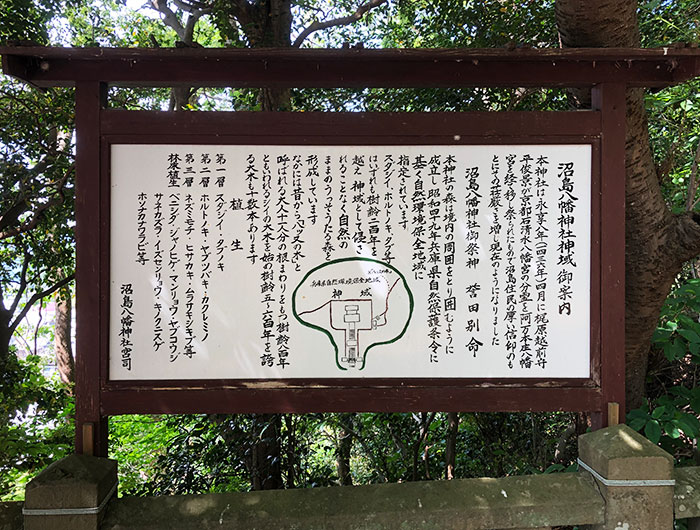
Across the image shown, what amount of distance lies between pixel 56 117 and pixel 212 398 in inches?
146

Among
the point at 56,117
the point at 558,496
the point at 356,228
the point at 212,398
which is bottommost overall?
the point at 558,496

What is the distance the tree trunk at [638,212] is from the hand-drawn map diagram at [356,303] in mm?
1747

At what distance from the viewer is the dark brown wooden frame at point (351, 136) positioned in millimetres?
2383

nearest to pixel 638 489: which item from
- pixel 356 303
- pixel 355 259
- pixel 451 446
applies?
pixel 356 303

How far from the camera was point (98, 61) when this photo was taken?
2393 mm

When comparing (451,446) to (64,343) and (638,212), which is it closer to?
(638,212)

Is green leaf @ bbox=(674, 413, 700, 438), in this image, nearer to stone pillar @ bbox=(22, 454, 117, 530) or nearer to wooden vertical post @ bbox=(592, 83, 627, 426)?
wooden vertical post @ bbox=(592, 83, 627, 426)

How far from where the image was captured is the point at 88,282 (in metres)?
2.38

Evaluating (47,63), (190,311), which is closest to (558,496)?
(190,311)

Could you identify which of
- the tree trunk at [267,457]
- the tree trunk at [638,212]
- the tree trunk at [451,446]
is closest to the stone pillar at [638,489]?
the tree trunk at [638,212]

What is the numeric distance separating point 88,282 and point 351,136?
5.05ft

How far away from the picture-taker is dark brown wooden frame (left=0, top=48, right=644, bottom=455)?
7.82ft

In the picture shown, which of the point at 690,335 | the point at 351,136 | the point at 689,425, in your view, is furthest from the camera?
the point at 690,335

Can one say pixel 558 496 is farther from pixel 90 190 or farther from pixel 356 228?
pixel 90 190
